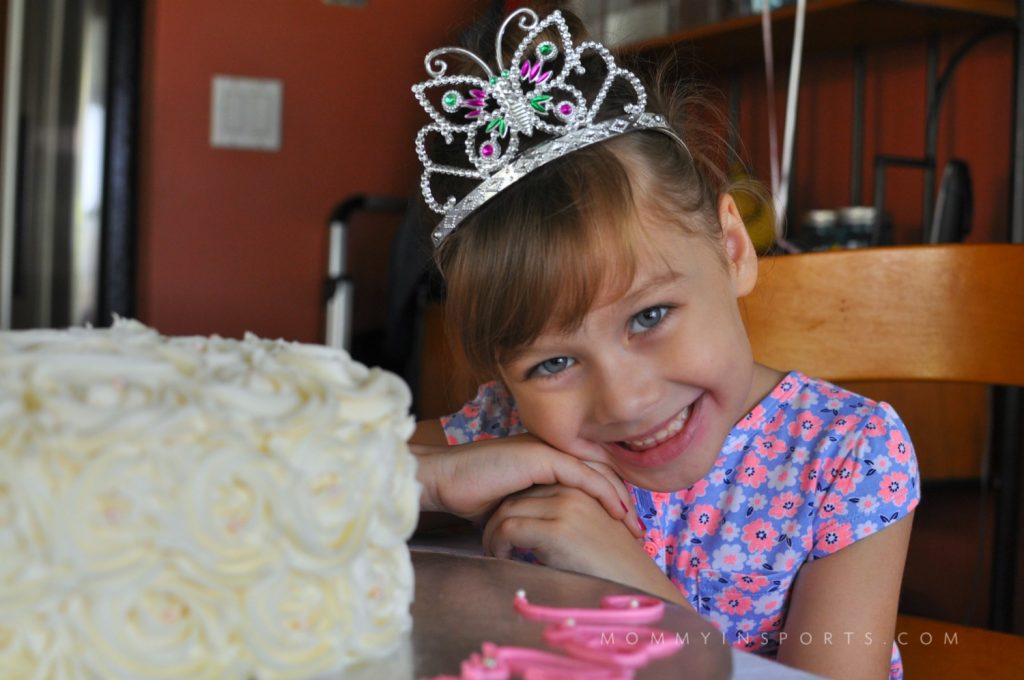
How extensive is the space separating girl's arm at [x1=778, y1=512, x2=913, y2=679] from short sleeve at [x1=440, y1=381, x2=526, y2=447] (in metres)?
0.38

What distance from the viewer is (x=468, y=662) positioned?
0.41 metres

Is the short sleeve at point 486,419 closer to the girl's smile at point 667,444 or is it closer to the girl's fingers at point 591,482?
the girl's smile at point 667,444

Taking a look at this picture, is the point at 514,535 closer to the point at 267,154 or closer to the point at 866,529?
the point at 866,529

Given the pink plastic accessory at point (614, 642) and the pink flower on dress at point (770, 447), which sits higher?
the pink flower on dress at point (770, 447)

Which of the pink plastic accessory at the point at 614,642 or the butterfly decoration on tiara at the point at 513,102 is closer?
the pink plastic accessory at the point at 614,642

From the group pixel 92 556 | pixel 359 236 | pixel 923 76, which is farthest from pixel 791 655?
pixel 359 236

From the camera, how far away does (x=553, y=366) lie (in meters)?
0.94

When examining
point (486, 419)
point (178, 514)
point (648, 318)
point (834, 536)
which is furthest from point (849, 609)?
point (178, 514)

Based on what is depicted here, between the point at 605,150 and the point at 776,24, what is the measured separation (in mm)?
1349

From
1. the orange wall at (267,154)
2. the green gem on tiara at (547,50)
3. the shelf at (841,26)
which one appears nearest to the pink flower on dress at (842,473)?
the green gem on tiara at (547,50)

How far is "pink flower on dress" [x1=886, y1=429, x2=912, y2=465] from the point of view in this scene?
3.27ft

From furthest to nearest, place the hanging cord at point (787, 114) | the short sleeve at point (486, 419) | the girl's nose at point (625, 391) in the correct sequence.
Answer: the hanging cord at point (787, 114) → the short sleeve at point (486, 419) → the girl's nose at point (625, 391)

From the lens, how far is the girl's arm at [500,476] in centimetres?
85

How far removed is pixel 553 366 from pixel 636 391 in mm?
82
